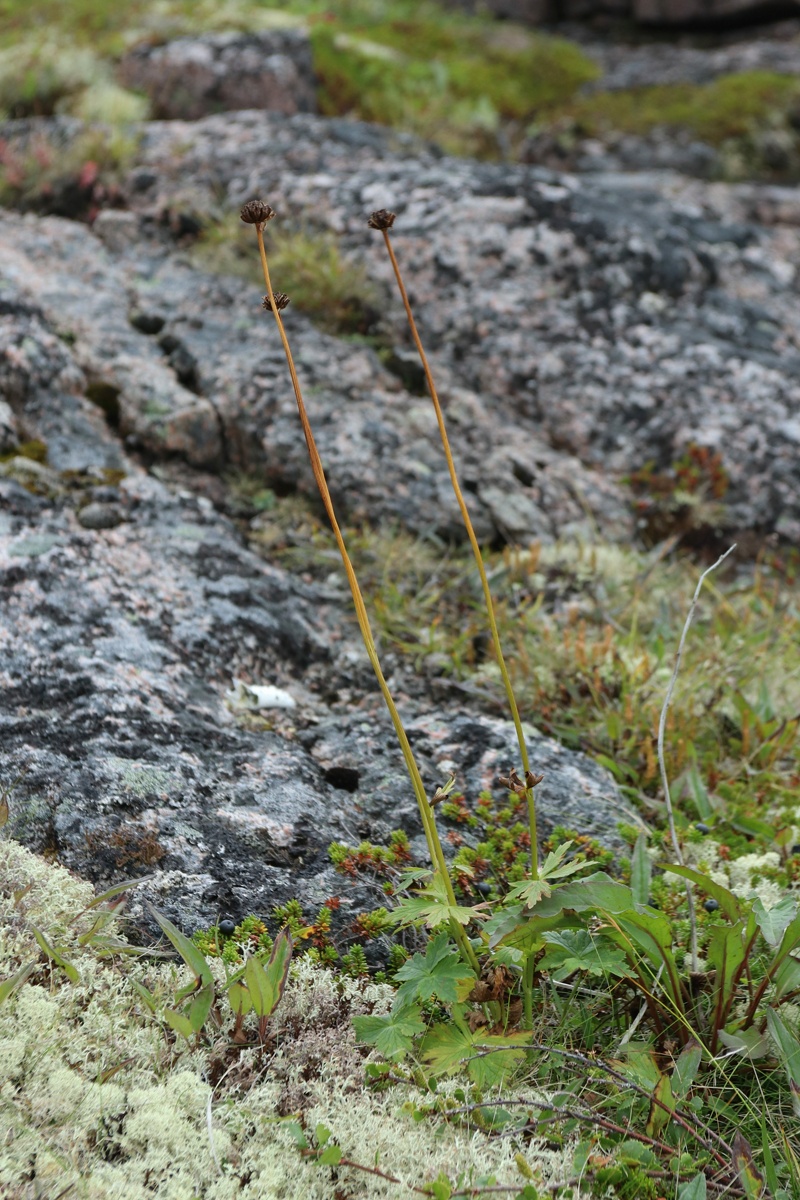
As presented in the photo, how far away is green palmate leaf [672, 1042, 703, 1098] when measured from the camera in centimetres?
185

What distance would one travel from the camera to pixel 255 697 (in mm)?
3025

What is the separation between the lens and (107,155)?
5883 mm

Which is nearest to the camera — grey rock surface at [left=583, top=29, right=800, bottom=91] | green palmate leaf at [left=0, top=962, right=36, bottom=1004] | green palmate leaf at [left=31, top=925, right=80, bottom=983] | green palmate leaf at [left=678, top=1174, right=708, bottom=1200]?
green palmate leaf at [left=678, top=1174, right=708, bottom=1200]

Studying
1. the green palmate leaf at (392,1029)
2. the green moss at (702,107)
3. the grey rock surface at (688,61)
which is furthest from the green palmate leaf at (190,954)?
the grey rock surface at (688,61)

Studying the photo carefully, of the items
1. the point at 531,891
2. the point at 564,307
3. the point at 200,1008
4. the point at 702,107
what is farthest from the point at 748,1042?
the point at 702,107

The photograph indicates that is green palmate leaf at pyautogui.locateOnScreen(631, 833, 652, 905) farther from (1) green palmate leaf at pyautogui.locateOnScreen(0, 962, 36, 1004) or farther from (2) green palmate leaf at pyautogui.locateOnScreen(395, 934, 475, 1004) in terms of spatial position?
(1) green palmate leaf at pyautogui.locateOnScreen(0, 962, 36, 1004)

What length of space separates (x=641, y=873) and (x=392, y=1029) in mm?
845

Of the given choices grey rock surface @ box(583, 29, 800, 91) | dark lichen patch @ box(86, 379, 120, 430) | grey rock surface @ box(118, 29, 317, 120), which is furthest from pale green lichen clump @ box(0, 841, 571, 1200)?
grey rock surface @ box(583, 29, 800, 91)

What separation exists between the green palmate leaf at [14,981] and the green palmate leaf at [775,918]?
1.60 metres

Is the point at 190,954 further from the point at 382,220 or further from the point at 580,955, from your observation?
the point at 382,220

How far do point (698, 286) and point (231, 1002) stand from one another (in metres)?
5.29

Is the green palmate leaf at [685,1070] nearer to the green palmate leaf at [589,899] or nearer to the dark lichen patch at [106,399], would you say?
the green palmate leaf at [589,899]

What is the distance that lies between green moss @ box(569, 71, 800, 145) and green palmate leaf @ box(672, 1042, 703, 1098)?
8327 mm

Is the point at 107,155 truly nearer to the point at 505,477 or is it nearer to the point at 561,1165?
the point at 505,477
